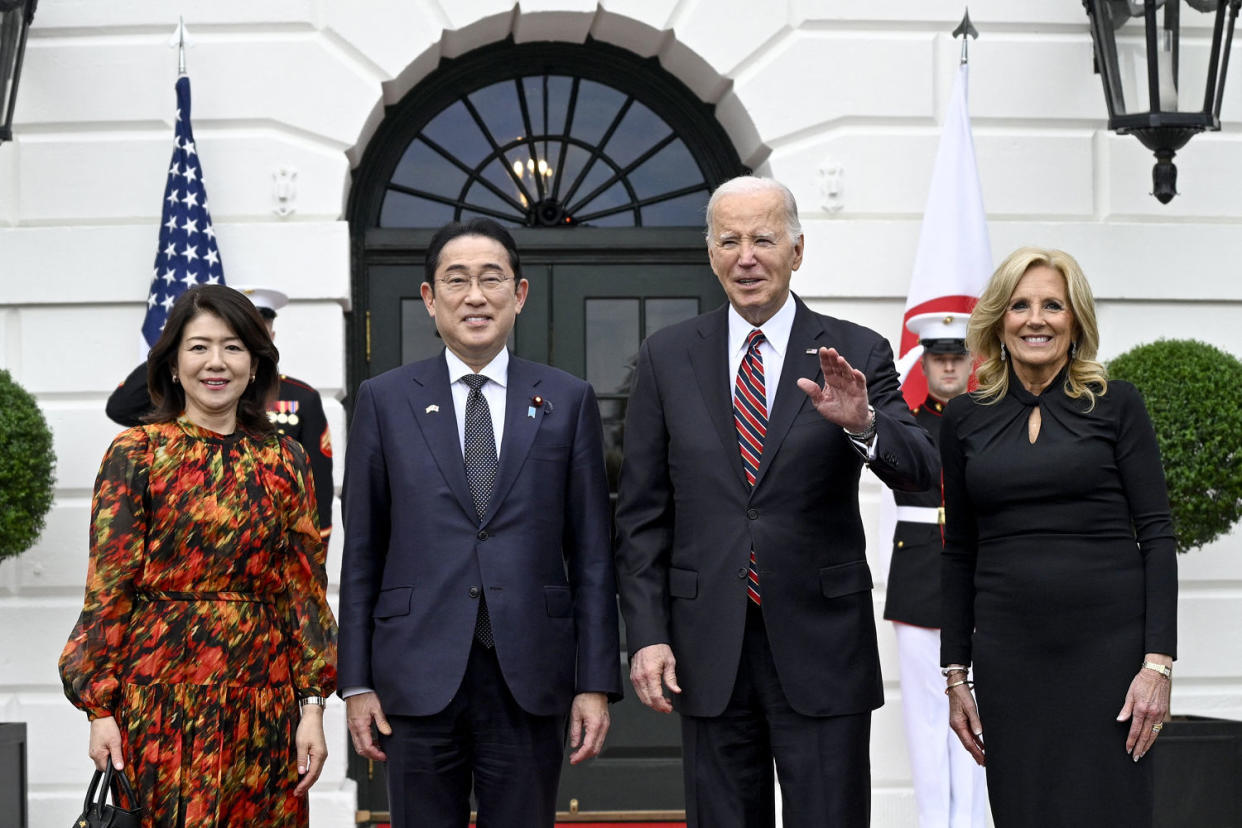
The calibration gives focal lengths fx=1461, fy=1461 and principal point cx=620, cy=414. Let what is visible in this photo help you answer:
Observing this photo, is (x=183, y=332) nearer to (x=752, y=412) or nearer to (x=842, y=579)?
(x=752, y=412)

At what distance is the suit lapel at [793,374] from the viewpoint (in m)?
3.40

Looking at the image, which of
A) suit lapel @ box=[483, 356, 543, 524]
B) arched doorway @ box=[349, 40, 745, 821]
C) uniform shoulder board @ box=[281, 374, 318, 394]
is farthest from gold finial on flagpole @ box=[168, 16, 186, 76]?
suit lapel @ box=[483, 356, 543, 524]

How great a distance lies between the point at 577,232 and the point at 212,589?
3.78 m

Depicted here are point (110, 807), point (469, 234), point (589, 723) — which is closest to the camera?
point (110, 807)

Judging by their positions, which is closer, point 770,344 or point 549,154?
point 770,344

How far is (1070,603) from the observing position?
3.46m

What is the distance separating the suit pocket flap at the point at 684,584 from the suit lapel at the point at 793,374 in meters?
0.26

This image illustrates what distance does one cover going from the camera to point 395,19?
648cm

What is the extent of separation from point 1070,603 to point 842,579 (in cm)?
56

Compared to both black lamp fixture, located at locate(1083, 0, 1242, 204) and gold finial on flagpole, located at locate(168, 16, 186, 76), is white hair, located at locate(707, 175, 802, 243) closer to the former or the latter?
black lamp fixture, located at locate(1083, 0, 1242, 204)

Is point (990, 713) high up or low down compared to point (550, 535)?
down

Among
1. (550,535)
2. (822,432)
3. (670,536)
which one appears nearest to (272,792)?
(550,535)

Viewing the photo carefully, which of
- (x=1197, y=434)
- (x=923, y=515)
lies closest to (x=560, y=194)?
(x=923, y=515)

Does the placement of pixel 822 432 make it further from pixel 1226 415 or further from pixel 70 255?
pixel 70 255
